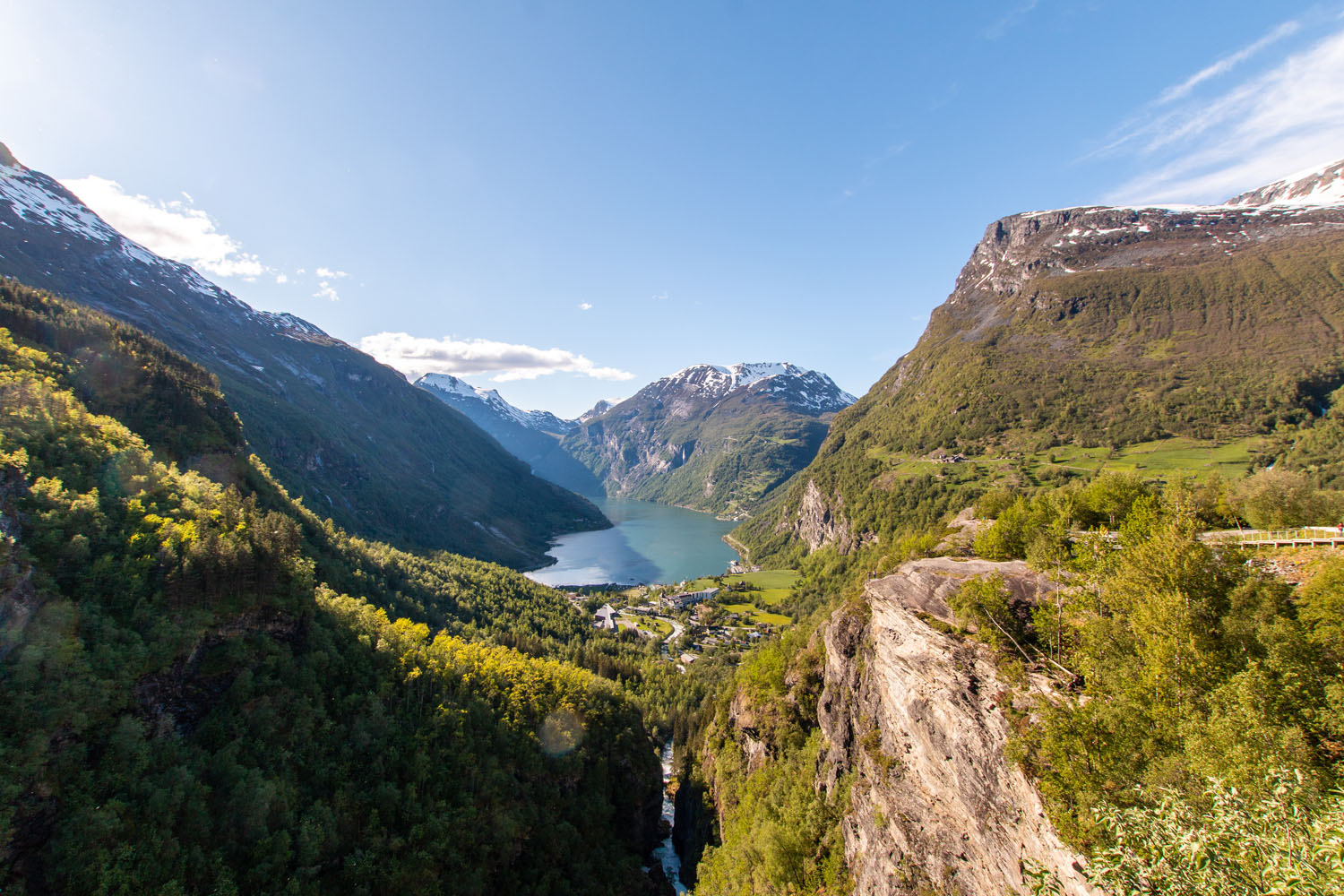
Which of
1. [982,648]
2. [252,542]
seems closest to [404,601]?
[252,542]

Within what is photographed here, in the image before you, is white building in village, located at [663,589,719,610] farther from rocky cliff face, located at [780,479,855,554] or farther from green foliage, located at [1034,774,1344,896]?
green foliage, located at [1034,774,1344,896]

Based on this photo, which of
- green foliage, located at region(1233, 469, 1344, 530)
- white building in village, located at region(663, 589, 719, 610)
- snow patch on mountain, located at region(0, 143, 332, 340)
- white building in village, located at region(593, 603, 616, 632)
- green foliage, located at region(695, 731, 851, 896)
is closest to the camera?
green foliage, located at region(1233, 469, 1344, 530)

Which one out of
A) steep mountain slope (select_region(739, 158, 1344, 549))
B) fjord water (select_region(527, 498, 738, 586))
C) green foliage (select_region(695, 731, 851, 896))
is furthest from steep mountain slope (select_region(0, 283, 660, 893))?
fjord water (select_region(527, 498, 738, 586))

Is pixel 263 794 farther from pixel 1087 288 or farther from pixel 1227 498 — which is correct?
pixel 1087 288

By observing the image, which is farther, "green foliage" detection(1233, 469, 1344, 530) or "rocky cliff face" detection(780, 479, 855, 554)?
"rocky cliff face" detection(780, 479, 855, 554)

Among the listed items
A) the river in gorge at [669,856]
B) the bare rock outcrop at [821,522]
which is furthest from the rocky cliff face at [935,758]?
the bare rock outcrop at [821,522]

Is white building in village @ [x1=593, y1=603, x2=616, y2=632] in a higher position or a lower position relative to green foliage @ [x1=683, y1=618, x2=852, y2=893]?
lower

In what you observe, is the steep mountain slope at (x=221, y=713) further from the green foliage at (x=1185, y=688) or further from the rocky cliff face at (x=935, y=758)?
the green foliage at (x=1185, y=688)
